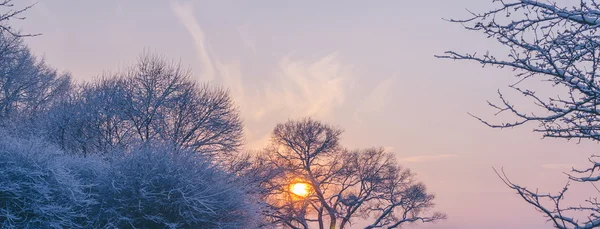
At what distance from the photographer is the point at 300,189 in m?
32.2

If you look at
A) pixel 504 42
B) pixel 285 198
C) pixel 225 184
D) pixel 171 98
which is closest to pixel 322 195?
pixel 285 198

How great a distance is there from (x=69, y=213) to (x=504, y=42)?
45.7 feet

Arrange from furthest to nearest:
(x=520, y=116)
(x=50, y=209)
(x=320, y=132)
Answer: (x=320, y=132) < (x=50, y=209) < (x=520, y=116)

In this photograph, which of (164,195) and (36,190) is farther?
(164,195)

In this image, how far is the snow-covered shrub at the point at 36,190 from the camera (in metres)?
14.8

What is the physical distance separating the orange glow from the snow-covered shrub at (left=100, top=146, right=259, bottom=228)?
40.4 ft

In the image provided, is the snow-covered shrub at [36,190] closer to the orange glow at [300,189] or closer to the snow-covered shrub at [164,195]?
the snow-covered shrub at [164,195]

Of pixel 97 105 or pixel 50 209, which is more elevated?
pixel 97 105

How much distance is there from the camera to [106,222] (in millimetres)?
17719

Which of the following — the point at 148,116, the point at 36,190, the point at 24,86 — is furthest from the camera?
the point at 24,86

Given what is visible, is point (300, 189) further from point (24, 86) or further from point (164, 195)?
point (24, 86)

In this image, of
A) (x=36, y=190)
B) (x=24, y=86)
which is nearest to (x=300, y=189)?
(x=24, y=86)

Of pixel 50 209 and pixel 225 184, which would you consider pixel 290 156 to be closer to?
pixel 225 184

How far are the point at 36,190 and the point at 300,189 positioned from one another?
61.2 feet
